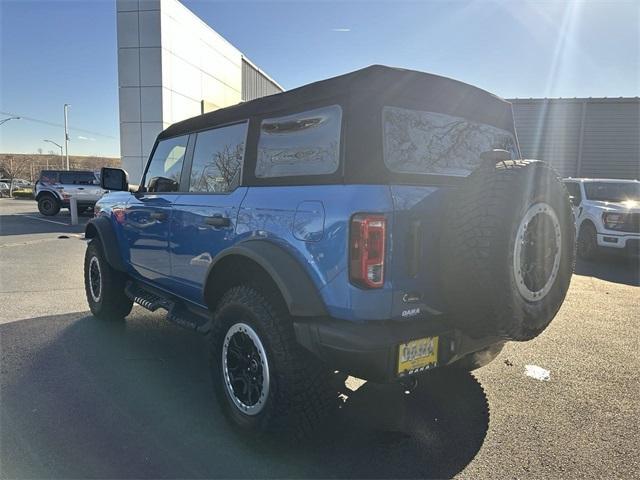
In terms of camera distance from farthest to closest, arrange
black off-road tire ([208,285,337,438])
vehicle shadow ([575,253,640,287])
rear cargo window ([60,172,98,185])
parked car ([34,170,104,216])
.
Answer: rear cargo window ([60,172,98,185]), parked car ([34,170,104,216]), vehicle shadow ([575,253,640,287]), black off-road tire ([208,285,337,438])

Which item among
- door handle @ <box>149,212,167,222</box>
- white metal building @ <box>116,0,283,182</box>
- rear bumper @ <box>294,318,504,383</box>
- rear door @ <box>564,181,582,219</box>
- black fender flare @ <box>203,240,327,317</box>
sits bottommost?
rear bumper @ <box>294,318,504,383</box>

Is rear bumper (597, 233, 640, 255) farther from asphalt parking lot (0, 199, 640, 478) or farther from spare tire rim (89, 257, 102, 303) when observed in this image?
spare tire rim (89, 257, 102, 303)

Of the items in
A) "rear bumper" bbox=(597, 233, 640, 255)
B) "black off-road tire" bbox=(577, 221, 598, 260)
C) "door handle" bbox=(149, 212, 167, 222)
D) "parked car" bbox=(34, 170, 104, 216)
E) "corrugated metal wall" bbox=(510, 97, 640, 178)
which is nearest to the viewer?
"door handle" bbox=(149, 212, 167, 222)

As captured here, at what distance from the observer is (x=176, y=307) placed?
3686mm

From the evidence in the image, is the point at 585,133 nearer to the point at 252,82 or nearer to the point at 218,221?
the point at 252,82

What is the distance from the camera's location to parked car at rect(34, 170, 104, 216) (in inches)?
690

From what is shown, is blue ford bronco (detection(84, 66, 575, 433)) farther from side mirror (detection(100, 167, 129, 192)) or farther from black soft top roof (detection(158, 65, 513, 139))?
side mirror (detection(100, 167, 129, 192))

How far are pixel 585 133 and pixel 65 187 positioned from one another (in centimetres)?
2096

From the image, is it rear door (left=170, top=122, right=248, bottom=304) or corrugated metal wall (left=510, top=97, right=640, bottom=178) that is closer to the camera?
rear door (left=170, top=122, right=248, bottom=304)

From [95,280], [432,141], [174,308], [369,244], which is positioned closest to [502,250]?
[369,244]

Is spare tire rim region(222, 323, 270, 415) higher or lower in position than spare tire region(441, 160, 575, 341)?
lower

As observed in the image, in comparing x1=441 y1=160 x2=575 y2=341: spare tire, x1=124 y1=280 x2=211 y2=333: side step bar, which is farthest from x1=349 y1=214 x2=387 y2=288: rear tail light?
x1=124 y1=280 x2=211 y2=333: side step bar

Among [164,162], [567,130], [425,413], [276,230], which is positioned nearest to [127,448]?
[276,230]

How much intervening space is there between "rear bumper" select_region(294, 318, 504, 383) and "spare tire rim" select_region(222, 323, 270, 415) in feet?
1.17
